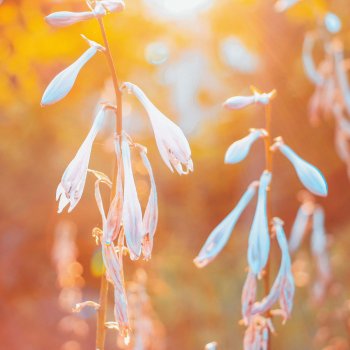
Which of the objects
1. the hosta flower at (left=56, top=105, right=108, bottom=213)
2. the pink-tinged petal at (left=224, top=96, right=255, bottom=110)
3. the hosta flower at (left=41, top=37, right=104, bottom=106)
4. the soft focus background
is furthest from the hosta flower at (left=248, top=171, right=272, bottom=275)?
the soft focus background

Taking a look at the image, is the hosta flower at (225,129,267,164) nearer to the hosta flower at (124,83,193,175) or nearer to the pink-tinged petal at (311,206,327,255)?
the hosta flower at (124,83,193,175)

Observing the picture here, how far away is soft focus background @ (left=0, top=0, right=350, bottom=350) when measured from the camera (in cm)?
520

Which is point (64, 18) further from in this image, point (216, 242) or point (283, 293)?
point (283, 293)

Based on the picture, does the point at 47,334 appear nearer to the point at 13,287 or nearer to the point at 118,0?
the point at 13,287

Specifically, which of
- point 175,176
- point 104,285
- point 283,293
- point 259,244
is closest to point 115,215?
point 104,285

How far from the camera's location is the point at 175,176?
9445 mm

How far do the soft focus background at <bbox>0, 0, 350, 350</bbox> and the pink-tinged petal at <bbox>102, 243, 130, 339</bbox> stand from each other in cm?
230

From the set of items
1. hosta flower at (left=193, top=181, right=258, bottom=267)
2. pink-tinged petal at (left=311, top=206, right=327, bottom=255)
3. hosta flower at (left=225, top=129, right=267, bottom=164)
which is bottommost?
hosta flower at (left=193, top=181, right=258, bottom=267)

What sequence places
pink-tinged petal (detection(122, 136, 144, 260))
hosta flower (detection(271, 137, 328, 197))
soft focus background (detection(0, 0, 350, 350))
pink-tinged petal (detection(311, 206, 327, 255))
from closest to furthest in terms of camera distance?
1. pink-tinged petal (detection(122, 136, 144, 260))
2. hosta flower (detection(271, 137, 328, 197))
3. pink-tinged petal (detection(311, 206, 327, 255))
4. soft focus background (detection(0, 0, 350, 350))

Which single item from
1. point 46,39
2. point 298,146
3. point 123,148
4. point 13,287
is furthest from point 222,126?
point 123,148

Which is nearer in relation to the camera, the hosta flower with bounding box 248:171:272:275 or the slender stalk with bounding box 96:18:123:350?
the slender stalk with bounding box 96:18:123:350

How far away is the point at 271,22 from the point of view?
8.93 m

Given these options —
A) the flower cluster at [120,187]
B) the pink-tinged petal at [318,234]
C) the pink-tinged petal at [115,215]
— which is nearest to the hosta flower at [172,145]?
the flower cluster at [120,187]

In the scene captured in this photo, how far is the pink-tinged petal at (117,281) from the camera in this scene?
3.79ft
